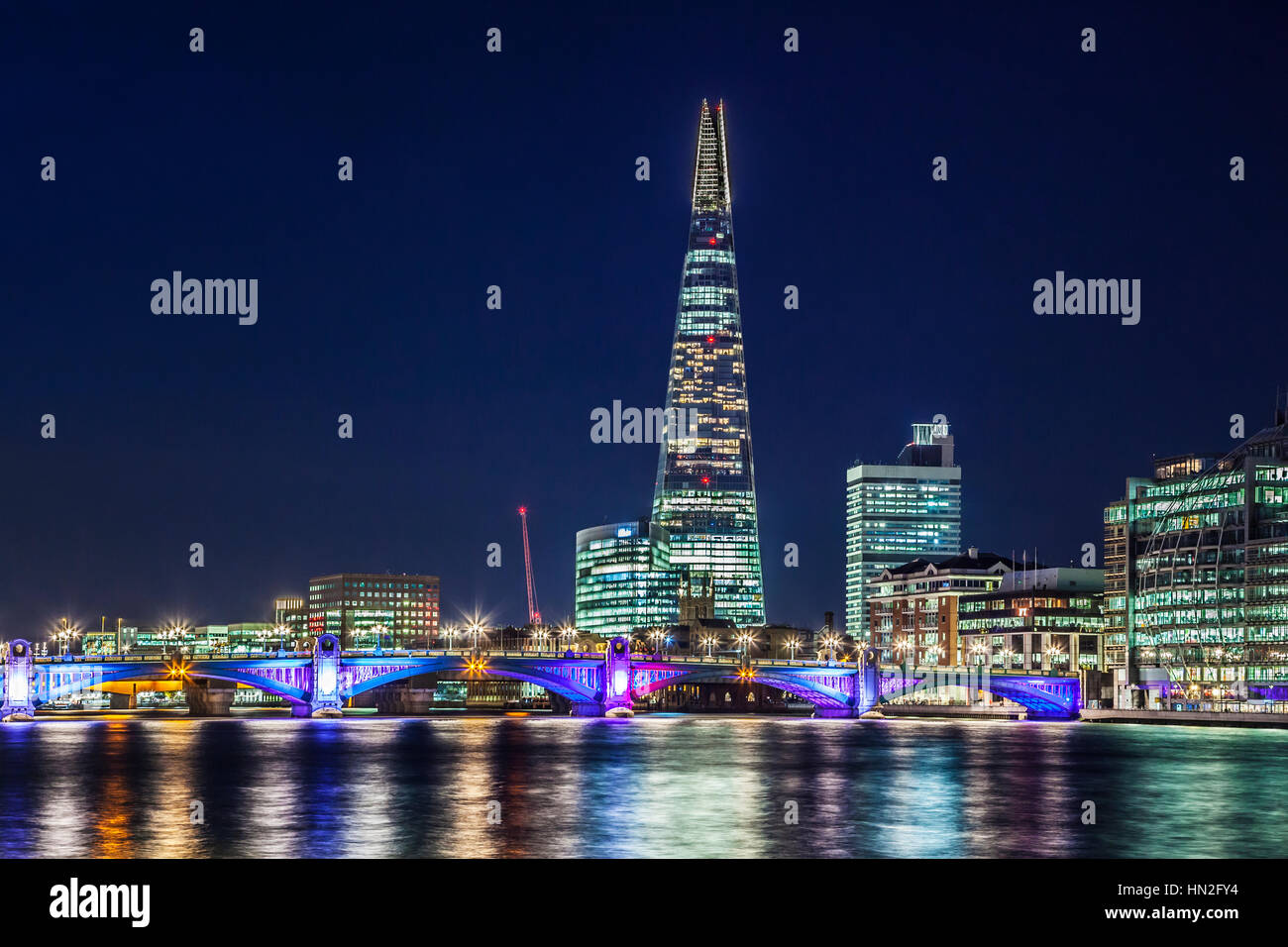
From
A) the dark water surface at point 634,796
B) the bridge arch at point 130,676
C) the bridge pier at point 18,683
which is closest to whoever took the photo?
the dark water surface at point 634,796

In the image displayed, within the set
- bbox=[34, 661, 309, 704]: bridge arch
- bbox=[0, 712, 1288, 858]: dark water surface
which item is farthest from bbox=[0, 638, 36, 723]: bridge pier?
bbox=[0, 712, 1288, 858]: dark water surface

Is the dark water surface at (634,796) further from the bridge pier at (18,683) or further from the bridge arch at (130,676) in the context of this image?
the bridge pier at (18,683)

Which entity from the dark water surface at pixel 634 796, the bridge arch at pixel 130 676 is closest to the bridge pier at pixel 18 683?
the bridge arch at pixel 130 676

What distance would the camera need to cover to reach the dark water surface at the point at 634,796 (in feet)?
196

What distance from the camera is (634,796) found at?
79812mm

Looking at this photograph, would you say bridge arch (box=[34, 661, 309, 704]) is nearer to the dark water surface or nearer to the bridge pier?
the bridge pier

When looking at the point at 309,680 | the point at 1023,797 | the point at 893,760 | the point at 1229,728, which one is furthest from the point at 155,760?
the point at 1229,728

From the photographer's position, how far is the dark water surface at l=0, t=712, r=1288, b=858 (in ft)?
196
